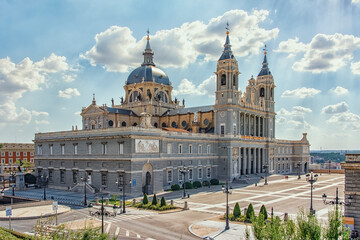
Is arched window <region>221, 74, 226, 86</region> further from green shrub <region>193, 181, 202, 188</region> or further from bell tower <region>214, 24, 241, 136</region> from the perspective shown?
green shrub <region>193, 181, 202, 188</region>

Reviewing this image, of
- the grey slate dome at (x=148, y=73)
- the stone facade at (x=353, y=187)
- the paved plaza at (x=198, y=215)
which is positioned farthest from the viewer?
the grey slate dome at (x=148, y=73)

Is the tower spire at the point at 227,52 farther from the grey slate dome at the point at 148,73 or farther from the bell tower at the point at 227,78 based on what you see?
the grey slate dome at the point at 148,73

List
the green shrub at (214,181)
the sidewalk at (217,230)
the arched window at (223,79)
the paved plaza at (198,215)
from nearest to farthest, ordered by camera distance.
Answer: the sidewalk at (217,230), the paved plaza at (198,215), the green shrub at (214,181), the arched window at (223,79)

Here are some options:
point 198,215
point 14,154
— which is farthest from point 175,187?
point 14,154

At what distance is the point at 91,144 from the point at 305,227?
160ft

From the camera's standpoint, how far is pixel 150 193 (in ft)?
190

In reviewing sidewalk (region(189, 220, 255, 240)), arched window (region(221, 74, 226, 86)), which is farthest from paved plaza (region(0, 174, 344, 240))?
arched window (region(221, 74, 226, 86))

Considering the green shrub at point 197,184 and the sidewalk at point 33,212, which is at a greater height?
the sidewalk at point 33,212

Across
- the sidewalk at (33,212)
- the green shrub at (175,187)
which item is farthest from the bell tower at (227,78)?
the sidewalk at (33,212)

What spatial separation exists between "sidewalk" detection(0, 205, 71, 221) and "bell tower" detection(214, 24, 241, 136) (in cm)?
4165

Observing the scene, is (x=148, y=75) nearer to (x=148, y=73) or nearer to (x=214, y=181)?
(x=148, y=73)

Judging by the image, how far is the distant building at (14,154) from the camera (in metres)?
105

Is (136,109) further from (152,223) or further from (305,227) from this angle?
(305,227)

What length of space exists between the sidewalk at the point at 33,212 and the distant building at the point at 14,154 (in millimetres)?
66559
